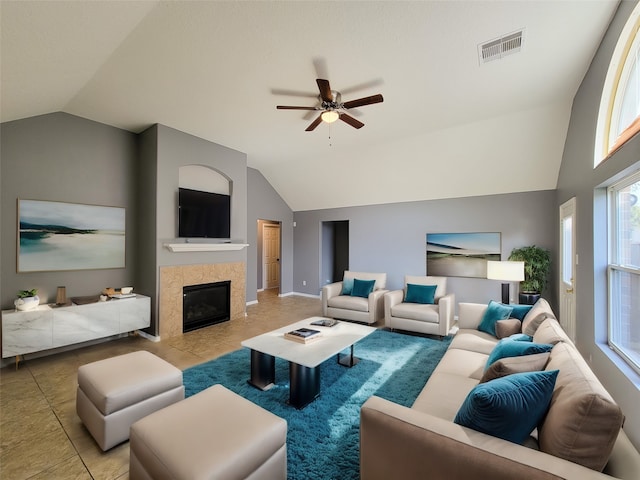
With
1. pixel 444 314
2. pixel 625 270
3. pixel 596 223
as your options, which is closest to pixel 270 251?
pixel 444 314

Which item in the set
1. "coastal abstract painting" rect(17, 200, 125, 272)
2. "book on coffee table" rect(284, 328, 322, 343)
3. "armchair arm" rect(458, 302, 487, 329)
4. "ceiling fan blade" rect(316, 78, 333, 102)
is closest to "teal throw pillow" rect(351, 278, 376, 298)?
"armchair arm" rect(458, 302, 487, 329)

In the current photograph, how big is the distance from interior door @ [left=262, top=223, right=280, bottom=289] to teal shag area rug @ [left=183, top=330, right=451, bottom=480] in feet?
15.8

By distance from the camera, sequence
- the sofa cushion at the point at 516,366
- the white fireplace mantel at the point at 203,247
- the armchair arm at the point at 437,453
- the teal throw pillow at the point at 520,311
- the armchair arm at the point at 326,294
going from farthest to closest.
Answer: the armchair arm at the point at 326,294
the white fireplace mantel at the point at 203,247
the teal throw pillow at the point at 520,311
the sofa cushion at the point at 516,366
the armchair arm at the point at 437,453

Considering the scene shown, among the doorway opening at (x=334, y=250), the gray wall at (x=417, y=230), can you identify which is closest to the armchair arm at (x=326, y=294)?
the gray wall at (x=417, y=230)

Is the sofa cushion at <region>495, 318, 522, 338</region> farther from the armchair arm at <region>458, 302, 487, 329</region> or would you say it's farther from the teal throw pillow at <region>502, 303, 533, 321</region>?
the armchair arm at <region>458, 302, 487, 329</region>

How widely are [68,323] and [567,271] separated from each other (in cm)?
646

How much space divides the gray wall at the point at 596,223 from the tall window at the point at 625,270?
6 cm

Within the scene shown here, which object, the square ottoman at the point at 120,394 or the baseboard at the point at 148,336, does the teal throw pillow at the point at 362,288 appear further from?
the square ottoman at the point at 120,394

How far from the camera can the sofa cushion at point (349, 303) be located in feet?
15.1

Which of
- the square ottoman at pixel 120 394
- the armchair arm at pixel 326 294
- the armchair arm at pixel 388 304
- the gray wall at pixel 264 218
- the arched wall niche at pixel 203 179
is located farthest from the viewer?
the gray wall at pixel 264 218

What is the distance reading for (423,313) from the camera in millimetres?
4055

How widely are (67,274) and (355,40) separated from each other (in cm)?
436

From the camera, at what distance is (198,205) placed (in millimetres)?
4527

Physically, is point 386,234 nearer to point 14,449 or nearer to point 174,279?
point 174,279
